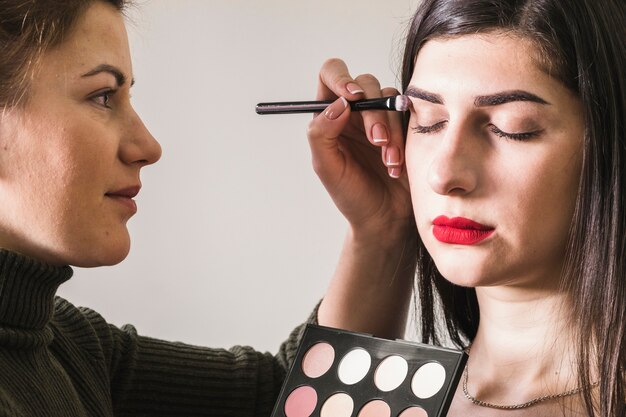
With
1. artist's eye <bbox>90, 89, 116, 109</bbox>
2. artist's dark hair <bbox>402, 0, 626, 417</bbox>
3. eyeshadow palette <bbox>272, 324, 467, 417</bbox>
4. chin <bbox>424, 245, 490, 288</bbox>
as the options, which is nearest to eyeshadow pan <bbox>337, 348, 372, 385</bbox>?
eyeshadow palette <bbox>272, 324, 467, 417</bbox>

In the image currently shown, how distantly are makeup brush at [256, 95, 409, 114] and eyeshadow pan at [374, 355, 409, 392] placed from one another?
0.30 m

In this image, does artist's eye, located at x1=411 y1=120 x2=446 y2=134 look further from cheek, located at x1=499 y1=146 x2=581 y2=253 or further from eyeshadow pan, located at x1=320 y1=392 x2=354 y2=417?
eyeshadow pan, located at x1=320 y1=392 x2=354 y2=417

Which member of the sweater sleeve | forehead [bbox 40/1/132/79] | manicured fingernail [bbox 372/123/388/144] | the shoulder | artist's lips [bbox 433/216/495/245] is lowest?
the sweater sleeve

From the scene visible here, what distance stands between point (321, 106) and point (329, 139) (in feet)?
0.14

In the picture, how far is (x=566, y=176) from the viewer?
113 centimetres

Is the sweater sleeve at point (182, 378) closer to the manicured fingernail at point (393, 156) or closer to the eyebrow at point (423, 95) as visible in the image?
the manicured fingernail at point (393, 156)

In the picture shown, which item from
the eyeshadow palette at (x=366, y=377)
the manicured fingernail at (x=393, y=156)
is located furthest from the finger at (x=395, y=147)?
the eyeshadow palette at (x=366, y=377)

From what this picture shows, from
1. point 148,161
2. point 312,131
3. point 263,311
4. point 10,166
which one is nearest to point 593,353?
point 312,131

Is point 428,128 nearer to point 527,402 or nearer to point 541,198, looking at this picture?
point 541,198

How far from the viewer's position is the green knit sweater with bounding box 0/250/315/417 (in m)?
1.14

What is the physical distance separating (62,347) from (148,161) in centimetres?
26

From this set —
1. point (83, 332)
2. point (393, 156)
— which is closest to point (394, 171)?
point (393, 156)

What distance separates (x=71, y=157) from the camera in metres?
1.12

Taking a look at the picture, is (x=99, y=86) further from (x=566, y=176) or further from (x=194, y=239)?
(x=194, y=239)
